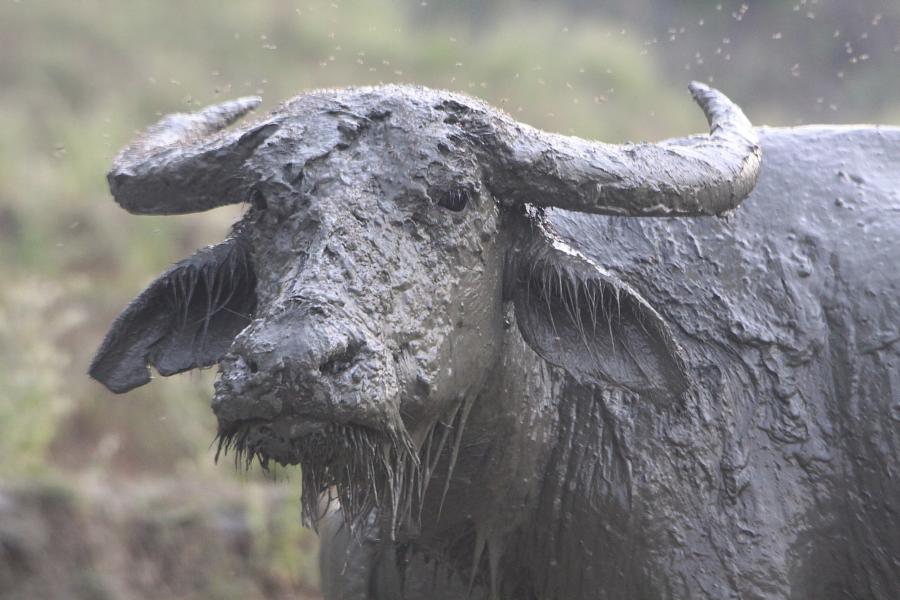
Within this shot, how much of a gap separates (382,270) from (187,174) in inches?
27.7

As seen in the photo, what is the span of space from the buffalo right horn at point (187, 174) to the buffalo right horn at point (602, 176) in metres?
0.58

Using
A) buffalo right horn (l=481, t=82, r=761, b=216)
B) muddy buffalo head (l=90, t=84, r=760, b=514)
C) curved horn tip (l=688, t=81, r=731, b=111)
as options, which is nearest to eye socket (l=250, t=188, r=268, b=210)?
muddy buffalo head (l=90, t=84, r=760, b=514)

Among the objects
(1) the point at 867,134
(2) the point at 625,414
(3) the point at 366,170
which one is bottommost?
(2) the point at 625,414

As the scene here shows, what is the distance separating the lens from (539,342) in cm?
338

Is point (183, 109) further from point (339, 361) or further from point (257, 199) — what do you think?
point (339, 361)

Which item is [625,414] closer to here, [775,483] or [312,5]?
[775,483]

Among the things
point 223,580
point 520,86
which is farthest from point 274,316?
point 520,86

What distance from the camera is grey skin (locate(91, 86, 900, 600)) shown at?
2.97 metres

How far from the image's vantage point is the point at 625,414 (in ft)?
12.0

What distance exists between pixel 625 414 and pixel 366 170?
3.47 ft

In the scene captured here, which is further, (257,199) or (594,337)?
(594,337)

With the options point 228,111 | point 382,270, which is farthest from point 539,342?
point 228,111

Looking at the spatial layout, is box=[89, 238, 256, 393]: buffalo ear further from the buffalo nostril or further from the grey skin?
the buffalo nostril

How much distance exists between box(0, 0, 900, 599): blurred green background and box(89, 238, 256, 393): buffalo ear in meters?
0.79
